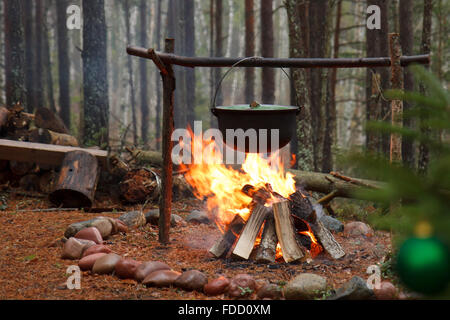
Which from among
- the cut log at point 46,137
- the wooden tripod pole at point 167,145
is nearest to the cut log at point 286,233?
the wooden tripod pole at point 167,145

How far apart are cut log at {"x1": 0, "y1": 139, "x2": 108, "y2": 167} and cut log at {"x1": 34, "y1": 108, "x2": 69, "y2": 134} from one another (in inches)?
43.1

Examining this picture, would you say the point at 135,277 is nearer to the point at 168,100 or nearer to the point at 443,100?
the point at 168,100

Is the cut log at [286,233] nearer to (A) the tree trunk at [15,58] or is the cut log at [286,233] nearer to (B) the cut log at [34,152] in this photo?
(B) the cut log at [34,152]

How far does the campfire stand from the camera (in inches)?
198

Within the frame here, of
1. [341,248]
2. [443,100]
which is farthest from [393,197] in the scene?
[341,248]

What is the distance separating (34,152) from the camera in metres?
7.73

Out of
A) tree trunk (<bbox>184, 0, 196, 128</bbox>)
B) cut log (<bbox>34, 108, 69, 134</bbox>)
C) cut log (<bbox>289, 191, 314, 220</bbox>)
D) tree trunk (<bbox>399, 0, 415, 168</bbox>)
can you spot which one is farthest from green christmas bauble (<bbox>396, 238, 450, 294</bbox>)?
tree trunk (<bbox>184, 0, 196, 128</bbox>)

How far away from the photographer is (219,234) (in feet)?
20.8

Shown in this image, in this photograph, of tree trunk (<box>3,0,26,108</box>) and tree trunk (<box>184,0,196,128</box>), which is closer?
tree trunk (<box>3,0,26,108</box>)

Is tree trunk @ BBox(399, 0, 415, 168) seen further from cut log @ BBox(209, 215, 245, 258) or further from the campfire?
cut log @ BBox(209, 215, 245, 258)

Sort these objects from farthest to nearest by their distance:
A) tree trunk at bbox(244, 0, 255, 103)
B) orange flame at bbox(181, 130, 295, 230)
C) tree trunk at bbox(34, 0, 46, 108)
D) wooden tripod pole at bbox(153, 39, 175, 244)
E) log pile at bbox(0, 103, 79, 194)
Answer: tree trunk at bbox(34, 0, 46, 108) < tree trunk at bbox(244, 0, 255, 103) < log pile at bbox(0, 103, 79, 194) < orange flame at bbox(181, 130, 295, 230) < wooden tripod pole at bbox(153, 39, 175, 244)

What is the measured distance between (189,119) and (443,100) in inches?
604

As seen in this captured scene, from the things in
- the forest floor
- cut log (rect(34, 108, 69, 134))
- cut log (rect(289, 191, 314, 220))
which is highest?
cut log (rect(34, 108, 69, 134))

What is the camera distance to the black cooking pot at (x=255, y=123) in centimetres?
438
